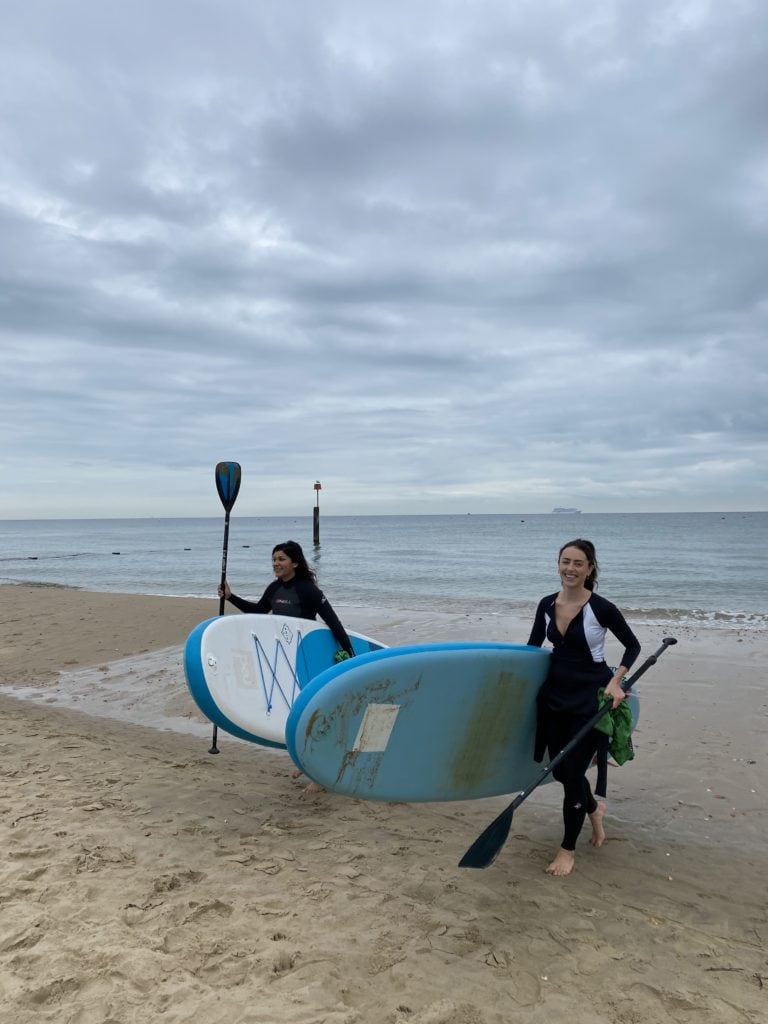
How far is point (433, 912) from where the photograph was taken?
2.77m

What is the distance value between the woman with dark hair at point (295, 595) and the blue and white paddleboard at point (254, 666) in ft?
0.30

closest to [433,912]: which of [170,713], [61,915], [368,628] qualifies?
[61,915]

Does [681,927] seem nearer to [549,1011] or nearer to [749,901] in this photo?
[749,901]

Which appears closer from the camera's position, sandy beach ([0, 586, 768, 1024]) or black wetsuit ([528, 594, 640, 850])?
sandy beach ([0, 586, 768, 1024])

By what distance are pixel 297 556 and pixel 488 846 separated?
2281mm

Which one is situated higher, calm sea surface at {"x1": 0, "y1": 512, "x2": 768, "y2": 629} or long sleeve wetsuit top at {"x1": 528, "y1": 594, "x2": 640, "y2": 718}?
long sleeve wetsuit top at {"x1": 528, "y1": 594, "x2": 640, "y2": 718}

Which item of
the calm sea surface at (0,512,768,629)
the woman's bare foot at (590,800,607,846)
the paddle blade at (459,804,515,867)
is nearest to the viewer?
the paddle blade at (459,804,515,867)

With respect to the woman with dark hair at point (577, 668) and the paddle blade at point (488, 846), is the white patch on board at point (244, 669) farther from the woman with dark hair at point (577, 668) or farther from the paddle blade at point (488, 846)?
the woman with dark hair at point (577, 668)

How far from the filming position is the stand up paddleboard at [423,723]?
306cm

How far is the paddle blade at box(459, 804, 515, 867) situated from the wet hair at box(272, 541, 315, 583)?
6.83 ft

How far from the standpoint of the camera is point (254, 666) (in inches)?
173

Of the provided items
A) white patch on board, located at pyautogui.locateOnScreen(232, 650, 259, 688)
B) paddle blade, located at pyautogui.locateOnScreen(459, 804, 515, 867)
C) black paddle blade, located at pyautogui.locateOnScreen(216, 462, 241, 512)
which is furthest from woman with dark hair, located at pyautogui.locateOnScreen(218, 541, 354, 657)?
paddle blade, located at pyautogui.locateOnScreen(459, 804, 515, 867)

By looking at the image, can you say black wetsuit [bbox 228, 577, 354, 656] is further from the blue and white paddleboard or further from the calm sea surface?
the calm sea surface

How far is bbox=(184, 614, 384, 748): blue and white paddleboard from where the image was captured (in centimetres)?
400
